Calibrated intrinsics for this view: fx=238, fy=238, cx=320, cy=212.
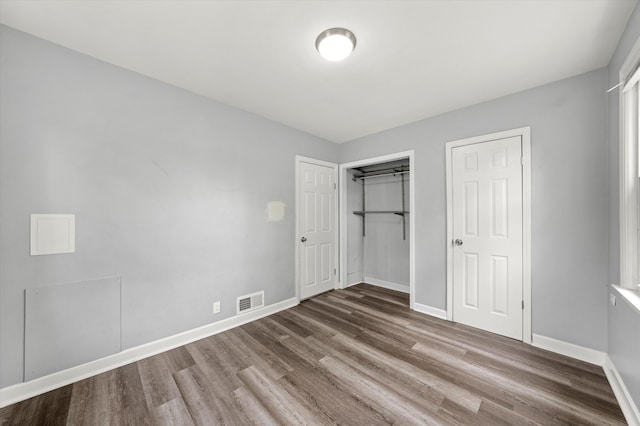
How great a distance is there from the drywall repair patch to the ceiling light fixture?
1894mm

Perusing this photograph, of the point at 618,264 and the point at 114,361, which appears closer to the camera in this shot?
the point at 618,264

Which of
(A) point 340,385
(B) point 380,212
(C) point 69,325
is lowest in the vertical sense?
(A) point 340,385

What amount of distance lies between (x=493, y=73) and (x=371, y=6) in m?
1.42

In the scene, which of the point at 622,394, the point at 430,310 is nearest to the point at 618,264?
the point at 622,394

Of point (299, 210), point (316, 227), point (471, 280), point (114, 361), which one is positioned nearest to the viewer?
point (114, 361)

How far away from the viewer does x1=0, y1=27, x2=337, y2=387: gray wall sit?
5.49ft

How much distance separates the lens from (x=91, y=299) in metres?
1.94

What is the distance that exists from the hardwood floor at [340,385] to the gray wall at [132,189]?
44cm

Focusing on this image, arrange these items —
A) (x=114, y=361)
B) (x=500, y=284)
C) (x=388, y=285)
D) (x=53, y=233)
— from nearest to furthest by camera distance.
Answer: (x=53, y=233) → (x=114, y=361) → (x=500, y=284) → (x=388, y=285)

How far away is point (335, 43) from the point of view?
5.54ft

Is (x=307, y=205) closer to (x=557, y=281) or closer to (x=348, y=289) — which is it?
(x=348, y=289)

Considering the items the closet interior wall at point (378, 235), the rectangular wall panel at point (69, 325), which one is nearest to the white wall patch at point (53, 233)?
the rectangular wall panel at point (69, 325)

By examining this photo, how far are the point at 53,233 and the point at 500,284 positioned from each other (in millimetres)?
4053

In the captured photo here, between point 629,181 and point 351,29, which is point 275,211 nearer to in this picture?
point 351,29
